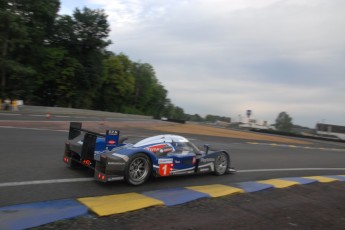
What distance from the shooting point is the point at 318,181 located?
382 inches

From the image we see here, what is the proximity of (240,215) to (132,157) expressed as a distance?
7.61 ft

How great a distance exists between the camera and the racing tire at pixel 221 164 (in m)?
9.18

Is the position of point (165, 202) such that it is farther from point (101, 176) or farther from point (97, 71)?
point (97, 71)

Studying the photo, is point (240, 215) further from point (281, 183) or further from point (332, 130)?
point (332, 130)

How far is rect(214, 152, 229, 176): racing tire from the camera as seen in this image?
918 centimetres

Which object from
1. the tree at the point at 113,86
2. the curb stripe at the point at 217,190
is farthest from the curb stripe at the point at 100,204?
the tree at the point at 113,86

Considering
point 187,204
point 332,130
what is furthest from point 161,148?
point 332,130

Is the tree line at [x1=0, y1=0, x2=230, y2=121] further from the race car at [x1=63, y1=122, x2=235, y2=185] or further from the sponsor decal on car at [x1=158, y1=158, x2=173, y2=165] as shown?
the sponsor decal on car at [x1=158, y1=158, x2=173, y2=165]

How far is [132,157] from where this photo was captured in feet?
22.7

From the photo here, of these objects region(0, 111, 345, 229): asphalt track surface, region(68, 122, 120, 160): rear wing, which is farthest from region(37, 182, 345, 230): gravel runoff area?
region(68, 122, 120, 160): rear wing

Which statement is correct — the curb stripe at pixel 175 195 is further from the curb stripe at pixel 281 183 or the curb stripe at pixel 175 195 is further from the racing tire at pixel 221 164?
the curb stripe at pixel 281 183

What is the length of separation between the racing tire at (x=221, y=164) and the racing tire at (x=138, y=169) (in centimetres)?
241

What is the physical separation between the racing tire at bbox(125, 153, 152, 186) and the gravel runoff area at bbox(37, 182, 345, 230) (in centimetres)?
140

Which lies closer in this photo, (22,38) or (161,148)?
(161,148)
